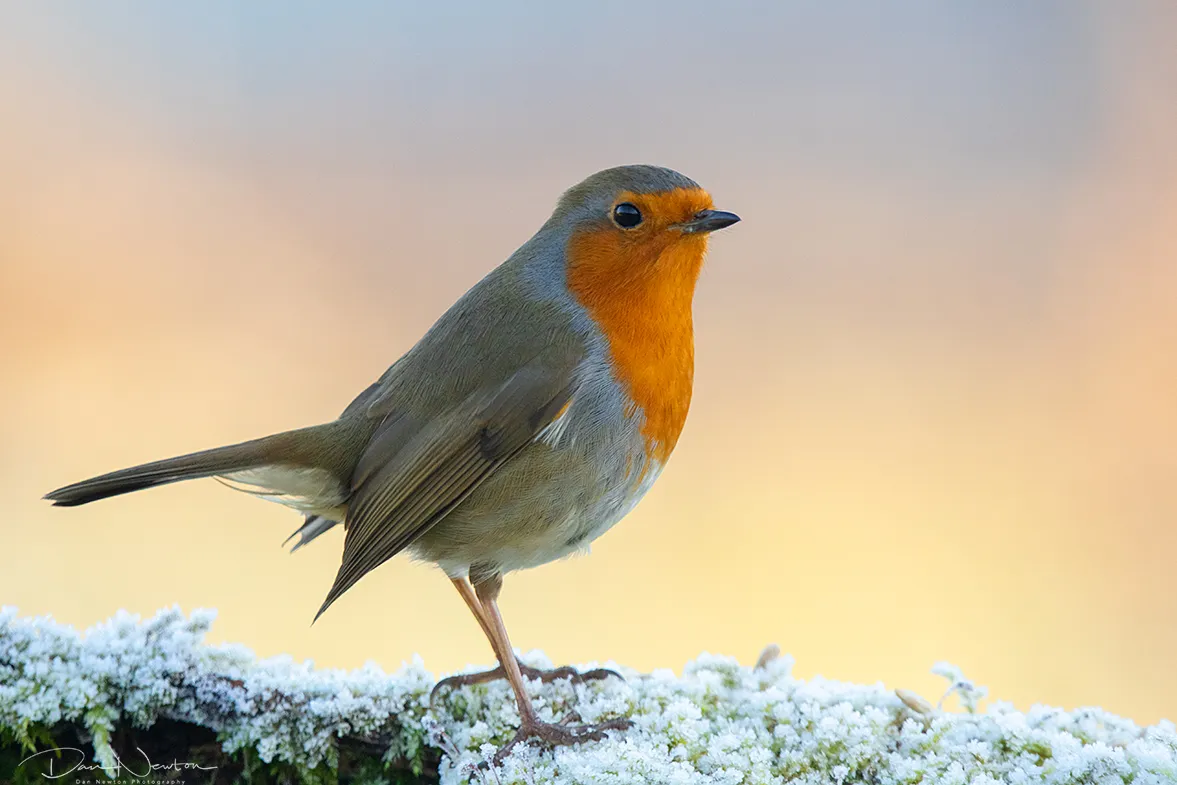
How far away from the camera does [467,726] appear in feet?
8.79

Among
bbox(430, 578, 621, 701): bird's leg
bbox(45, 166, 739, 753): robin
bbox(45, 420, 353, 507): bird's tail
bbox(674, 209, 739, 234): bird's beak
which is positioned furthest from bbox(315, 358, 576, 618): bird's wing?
bbox(674, 209, 739, 234): bird's beak

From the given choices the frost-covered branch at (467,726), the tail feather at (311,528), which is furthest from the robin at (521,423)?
the frost-covered branch at (467,726)

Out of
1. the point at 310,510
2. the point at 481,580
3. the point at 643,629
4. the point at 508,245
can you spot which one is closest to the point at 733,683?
the point at 481,580

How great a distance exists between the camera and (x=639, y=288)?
3285mm

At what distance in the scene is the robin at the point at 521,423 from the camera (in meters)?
3.08

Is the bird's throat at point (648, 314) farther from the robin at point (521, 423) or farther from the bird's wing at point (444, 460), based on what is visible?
the bird's wing at point (444, 460)

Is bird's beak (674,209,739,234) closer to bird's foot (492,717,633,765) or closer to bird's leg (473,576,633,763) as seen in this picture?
bird's leg (473,576,633,763)

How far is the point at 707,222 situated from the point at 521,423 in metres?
0.79

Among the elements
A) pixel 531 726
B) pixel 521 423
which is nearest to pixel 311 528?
pixel 521 423

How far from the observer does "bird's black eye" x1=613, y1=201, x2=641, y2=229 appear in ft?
11.0

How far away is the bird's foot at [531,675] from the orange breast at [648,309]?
61 cm

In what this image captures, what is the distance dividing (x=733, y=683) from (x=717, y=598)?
2.40 metres

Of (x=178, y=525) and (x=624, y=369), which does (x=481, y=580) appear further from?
(x=178, y=525)

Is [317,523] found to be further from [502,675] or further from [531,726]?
[531,726]
